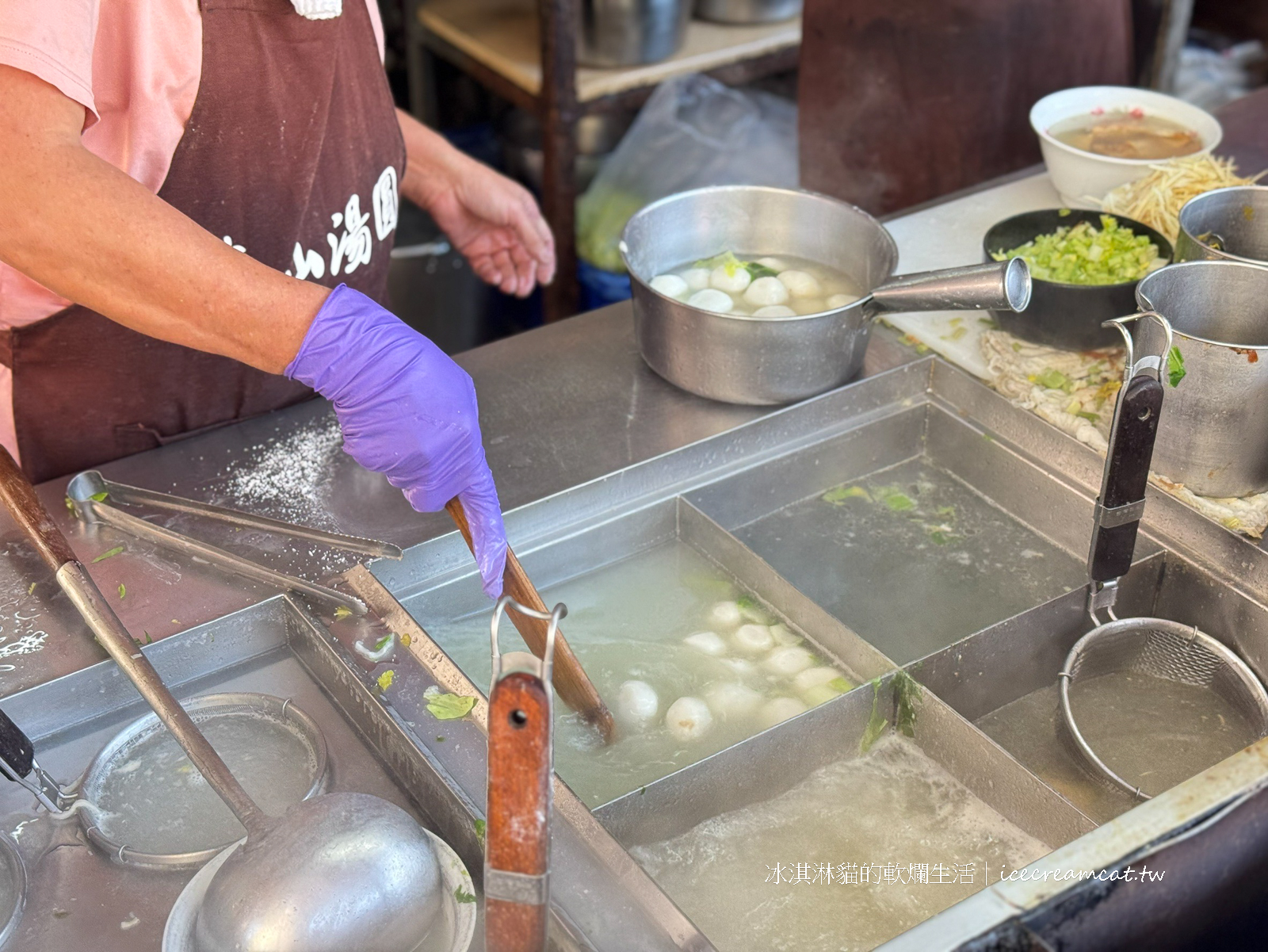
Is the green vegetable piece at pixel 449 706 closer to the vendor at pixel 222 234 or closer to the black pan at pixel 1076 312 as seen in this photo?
the vendor at pixel 222 234

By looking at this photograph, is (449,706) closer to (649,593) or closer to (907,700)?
(649,593)

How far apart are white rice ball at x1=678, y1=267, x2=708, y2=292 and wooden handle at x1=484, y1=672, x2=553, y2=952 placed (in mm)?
1333

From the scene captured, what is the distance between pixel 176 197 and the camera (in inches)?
68.4

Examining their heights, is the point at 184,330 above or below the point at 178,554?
above

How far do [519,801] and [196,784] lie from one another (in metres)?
0.62

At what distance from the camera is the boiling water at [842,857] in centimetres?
133

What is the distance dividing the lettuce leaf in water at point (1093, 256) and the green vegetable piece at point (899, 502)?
1.39 ft

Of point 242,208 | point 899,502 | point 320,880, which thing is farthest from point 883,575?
point 242,208

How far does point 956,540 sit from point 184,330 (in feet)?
3.93

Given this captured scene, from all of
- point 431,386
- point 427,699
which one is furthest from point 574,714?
point 431,386

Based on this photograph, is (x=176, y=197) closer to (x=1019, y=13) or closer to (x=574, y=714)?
(x=574, y=714)

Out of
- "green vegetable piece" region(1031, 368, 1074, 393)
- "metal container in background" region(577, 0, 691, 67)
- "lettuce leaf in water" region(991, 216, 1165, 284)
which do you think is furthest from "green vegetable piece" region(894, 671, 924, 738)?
"metal container in background" region(577, 0, 691, 67)

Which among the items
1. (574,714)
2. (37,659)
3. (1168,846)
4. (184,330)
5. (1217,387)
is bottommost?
(574,714)

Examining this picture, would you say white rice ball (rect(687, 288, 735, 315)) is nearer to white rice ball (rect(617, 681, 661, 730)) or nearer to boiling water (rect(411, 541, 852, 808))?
boiling water (rect(411, 541, 852, 808))
